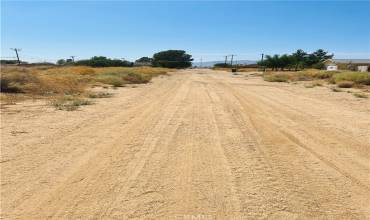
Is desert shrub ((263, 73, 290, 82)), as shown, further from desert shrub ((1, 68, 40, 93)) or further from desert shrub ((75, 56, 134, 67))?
desert shrub ((75, 56, 134, 67))

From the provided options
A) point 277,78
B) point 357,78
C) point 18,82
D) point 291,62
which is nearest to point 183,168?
point 18,82

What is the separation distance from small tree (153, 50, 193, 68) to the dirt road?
127 m

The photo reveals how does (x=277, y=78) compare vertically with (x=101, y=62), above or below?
above

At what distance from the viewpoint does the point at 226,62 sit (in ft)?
485

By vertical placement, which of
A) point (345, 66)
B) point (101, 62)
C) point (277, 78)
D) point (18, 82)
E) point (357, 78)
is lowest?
point (345, 66)

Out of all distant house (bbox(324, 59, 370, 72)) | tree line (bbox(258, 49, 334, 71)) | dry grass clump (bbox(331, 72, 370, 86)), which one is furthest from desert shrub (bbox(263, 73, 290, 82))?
tree line (bbox(258, 49, 334, 71))

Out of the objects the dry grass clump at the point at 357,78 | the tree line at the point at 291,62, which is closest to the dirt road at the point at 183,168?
the dry grass clump at the point at 357,78

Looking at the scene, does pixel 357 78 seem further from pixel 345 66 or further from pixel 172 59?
pixel 172 59

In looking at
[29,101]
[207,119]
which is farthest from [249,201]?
[29,101]

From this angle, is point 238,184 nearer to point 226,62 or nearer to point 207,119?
point 207,119

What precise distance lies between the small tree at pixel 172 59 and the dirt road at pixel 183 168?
127m

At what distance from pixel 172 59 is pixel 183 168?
138 meters

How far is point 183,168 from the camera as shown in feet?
20.5

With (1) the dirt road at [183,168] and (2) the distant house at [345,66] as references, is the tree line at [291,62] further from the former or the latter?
(1) the dirt road at [183,168]
